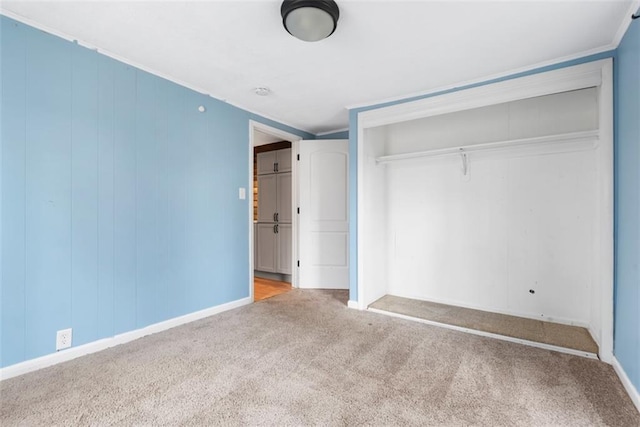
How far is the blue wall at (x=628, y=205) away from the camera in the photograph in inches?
68.5

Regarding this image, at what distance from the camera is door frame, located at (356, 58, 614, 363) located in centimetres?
212

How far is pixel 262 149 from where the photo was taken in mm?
5254

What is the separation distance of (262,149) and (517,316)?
14.0 feet

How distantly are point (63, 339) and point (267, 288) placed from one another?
2575mm

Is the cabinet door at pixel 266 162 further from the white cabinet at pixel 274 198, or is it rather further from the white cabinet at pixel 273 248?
the white cabinet at pixel 273 248

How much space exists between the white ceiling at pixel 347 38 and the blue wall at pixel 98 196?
10.5 inches

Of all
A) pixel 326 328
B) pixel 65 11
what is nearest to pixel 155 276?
pixel 326 328

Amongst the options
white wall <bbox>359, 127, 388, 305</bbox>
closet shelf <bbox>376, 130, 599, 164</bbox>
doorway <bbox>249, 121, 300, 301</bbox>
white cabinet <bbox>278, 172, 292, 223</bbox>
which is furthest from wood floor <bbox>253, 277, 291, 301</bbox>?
closet shelf <bbox>376, 130, 599, 164</bbox>

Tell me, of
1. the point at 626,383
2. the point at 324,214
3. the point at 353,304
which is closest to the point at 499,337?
the point at 626,383

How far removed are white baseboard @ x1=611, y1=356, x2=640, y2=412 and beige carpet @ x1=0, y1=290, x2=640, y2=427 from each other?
3 cm

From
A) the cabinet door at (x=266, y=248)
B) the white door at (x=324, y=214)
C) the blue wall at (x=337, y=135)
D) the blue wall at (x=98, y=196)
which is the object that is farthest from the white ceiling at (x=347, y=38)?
the cabinet door at (x=266, y=248)

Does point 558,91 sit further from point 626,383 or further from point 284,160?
point 284,160

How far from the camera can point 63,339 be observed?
213 centimetres

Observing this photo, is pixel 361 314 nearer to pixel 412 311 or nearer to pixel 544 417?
pixel 412 311
